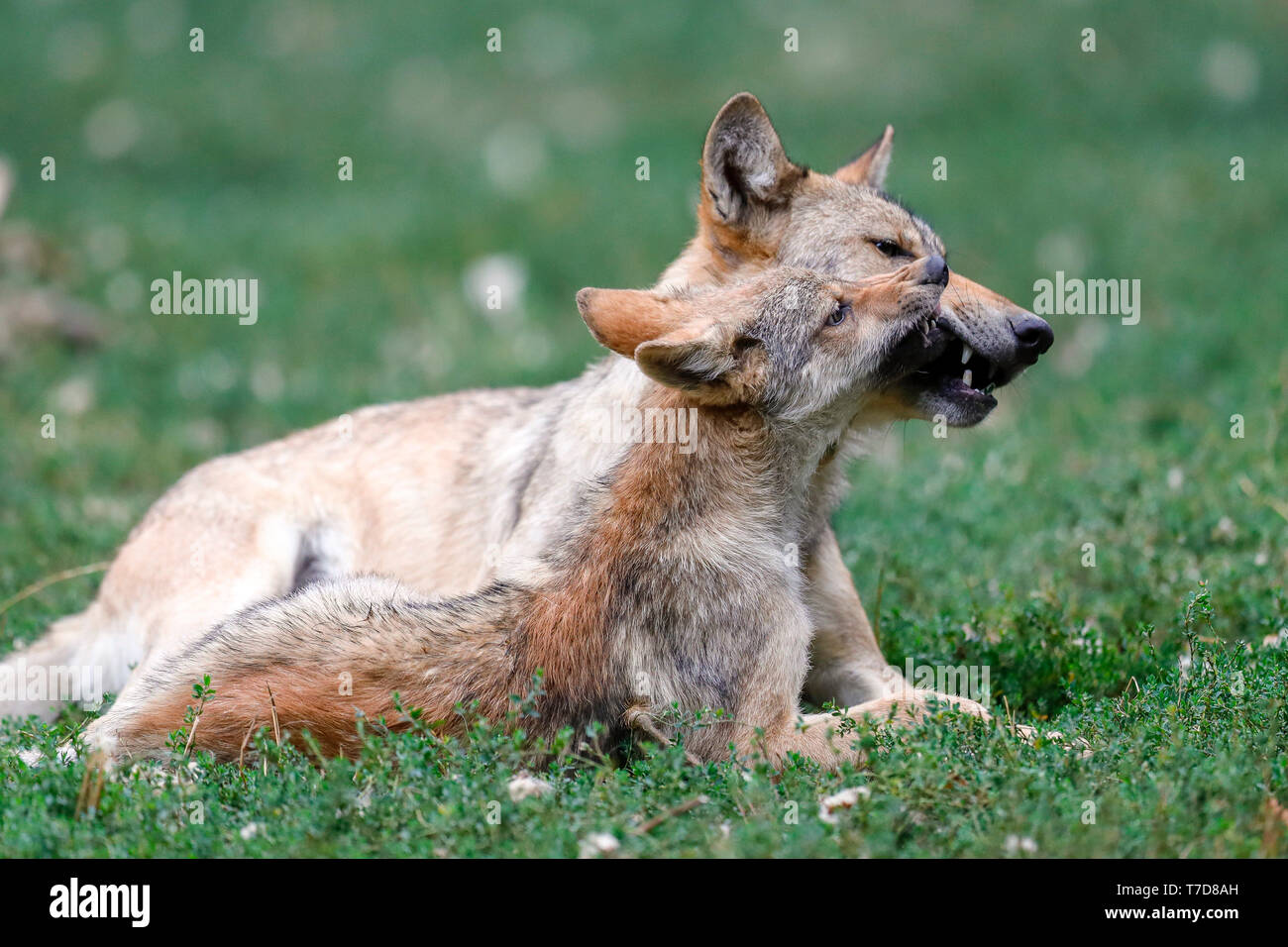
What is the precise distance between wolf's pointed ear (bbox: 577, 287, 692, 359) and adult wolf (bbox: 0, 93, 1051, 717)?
434mm

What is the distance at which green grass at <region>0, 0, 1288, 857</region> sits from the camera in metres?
4.14

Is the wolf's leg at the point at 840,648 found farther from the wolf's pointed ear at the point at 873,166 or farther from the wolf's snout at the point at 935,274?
the wolf's pointed ear at the point at 873,166

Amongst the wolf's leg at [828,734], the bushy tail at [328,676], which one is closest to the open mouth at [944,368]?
the wolf's leg at [828,734]

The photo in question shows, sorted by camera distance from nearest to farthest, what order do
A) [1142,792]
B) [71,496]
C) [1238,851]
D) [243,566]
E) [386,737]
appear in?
[1238,851]
[1142,792]
[386,737]
[243,566]
[71,496]

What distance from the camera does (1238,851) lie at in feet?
12.2

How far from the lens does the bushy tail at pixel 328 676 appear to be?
15.1 ft

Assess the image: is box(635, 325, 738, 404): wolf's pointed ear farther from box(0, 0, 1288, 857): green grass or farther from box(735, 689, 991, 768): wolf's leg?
box(0, 0, 1288, 857): green grass

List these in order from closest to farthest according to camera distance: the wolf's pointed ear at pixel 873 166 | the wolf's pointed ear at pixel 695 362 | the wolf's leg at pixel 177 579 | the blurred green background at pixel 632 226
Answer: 1. the wolf's pointed ear at pixel 695 362
2. the wolf's leg at pixel 177 579
3. the wolf's pointed ear at pixel 873 166
4. the blurred green background at pixel 632 226

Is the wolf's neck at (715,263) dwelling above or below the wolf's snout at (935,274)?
above

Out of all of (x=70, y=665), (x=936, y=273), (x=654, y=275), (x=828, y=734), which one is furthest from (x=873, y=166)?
(x=654, y=275)

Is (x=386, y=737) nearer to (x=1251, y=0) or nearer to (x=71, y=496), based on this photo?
(x=71, y=496)

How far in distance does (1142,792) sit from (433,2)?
17369 mm

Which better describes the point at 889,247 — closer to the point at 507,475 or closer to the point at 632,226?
the point at 507,475
